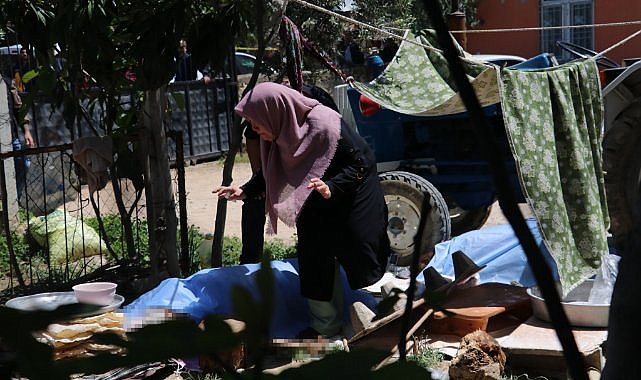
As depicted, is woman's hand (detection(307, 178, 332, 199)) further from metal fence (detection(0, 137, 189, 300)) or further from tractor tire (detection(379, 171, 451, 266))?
tractor tire (detection(379, 171, 451, 266))

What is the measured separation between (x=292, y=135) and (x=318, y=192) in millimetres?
363

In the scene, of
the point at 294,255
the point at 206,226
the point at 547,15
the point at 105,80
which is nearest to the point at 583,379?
the point at 105,80

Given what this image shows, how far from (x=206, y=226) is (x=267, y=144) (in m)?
3.61

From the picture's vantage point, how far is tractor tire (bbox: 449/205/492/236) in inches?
254

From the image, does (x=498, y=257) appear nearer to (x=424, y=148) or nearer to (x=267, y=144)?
(x=424, y=148)

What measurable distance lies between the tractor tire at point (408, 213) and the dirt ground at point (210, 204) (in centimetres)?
120

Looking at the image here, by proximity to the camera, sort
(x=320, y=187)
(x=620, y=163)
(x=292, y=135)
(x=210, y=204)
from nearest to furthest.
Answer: (x=320, y=187)
(x=292, y=135)
(x=620, y=163)
(x=210, y=204)

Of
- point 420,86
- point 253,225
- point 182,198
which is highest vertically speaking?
point 420,86

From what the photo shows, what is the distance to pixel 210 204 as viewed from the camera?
30.8 ft

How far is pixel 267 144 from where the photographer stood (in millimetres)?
4793

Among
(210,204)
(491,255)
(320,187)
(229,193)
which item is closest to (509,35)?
(210,204)

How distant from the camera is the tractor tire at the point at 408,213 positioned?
234 inches

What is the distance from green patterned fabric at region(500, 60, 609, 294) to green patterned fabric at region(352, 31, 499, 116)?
380 millimetres

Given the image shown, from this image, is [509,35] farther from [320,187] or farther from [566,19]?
[320,187]
